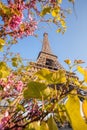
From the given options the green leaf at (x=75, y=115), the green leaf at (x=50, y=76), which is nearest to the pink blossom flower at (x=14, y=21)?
the green leaf at (x=50, y=76)

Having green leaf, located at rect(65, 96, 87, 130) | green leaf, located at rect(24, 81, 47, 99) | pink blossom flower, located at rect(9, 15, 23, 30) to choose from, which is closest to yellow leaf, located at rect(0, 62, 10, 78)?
pink blossom flower, located at rect(9, 15, 23, 30)

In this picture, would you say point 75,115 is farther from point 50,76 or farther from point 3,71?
point 3,71

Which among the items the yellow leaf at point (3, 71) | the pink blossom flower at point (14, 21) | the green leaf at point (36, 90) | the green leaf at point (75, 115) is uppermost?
the pink blossom flower at point (14, 21)

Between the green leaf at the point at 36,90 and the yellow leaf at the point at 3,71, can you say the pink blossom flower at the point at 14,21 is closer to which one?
the yellow leaf at the point at 3,71

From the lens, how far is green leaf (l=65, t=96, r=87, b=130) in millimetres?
390

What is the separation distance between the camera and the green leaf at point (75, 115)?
390 millimetres

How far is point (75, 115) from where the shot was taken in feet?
1.34

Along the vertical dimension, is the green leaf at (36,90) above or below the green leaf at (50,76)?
below

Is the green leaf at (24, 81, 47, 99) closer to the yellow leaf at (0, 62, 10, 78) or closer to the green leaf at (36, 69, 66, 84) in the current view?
the green leaf at (36, 69, 66, 84)

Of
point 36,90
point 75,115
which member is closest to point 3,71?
point 36,90

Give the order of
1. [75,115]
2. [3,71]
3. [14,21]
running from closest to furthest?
1. [75,115]
2. [3,71]
3. [14,21]

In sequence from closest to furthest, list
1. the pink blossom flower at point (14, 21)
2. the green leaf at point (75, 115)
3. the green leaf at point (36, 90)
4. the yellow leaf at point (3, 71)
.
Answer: the green leaf at point (75, 115), the green leaf at point (36, 90), the yellow leaf at point (3, 71), the pink blossom flower at point (14, 21)

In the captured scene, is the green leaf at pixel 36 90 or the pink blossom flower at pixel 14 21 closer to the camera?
the green leaf at pixel 36 90

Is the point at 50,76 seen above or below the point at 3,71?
below
